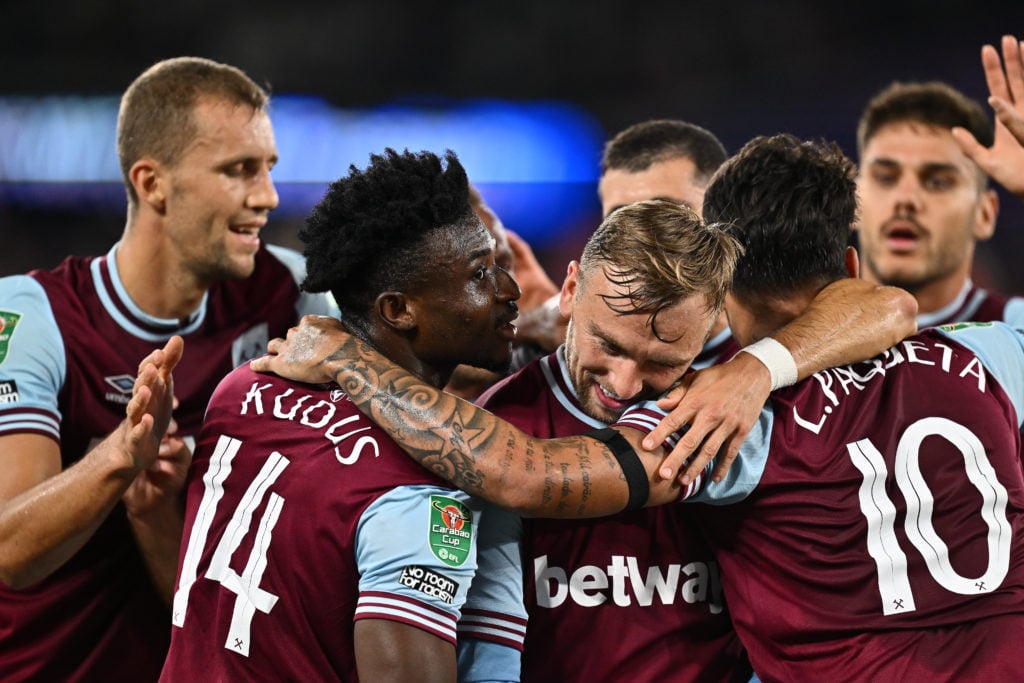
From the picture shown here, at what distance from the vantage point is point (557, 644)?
2.61 meters

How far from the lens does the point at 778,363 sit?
2.54 metres

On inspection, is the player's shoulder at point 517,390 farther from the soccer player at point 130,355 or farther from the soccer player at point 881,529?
the soccer player at point 130,355

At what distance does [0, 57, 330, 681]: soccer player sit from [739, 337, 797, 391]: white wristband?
4.90 ft

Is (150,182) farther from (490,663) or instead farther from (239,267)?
(490,663)

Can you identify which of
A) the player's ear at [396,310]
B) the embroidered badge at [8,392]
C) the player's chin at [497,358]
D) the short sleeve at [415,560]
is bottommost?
the short sleeve at [415,560]

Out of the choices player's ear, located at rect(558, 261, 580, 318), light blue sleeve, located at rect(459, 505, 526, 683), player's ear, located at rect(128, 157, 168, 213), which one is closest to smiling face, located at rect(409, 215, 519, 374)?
player's ear, located at rect(558, 261, 580, 318)

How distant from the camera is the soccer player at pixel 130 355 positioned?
2.85 m

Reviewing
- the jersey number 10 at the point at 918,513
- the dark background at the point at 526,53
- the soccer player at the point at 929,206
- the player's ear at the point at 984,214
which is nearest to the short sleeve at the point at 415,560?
the jersey number 10 at the point at 918,513

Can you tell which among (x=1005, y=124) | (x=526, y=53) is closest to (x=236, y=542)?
(x=1005, y=124)

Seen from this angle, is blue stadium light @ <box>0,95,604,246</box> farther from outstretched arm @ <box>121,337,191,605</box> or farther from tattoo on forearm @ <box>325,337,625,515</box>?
tattoo on forearm @ <box>325,337,625,515</box>

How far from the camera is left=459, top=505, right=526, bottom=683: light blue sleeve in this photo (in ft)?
7.94

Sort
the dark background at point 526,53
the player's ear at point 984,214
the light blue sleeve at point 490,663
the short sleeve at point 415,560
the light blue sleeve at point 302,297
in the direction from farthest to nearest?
the dark background at point 526,53
the player's ear at point 984,214
the light blue sleeve at point 302,297
the light blue sleeve at point 490,663
the short sleeve at point 415,560

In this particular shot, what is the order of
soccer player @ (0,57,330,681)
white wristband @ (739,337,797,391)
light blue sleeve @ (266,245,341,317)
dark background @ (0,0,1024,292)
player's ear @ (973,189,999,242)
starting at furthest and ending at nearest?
1. dark background @ (0,0,1024,292)
2. player's ear @ (973,189,999,242)
3. light blue sleeve @ (266,245,341,317)
4. soccer player @ (0,57,330,681)
5. white wristband @ (739,337,797,391)

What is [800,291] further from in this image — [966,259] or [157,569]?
[966,259]
